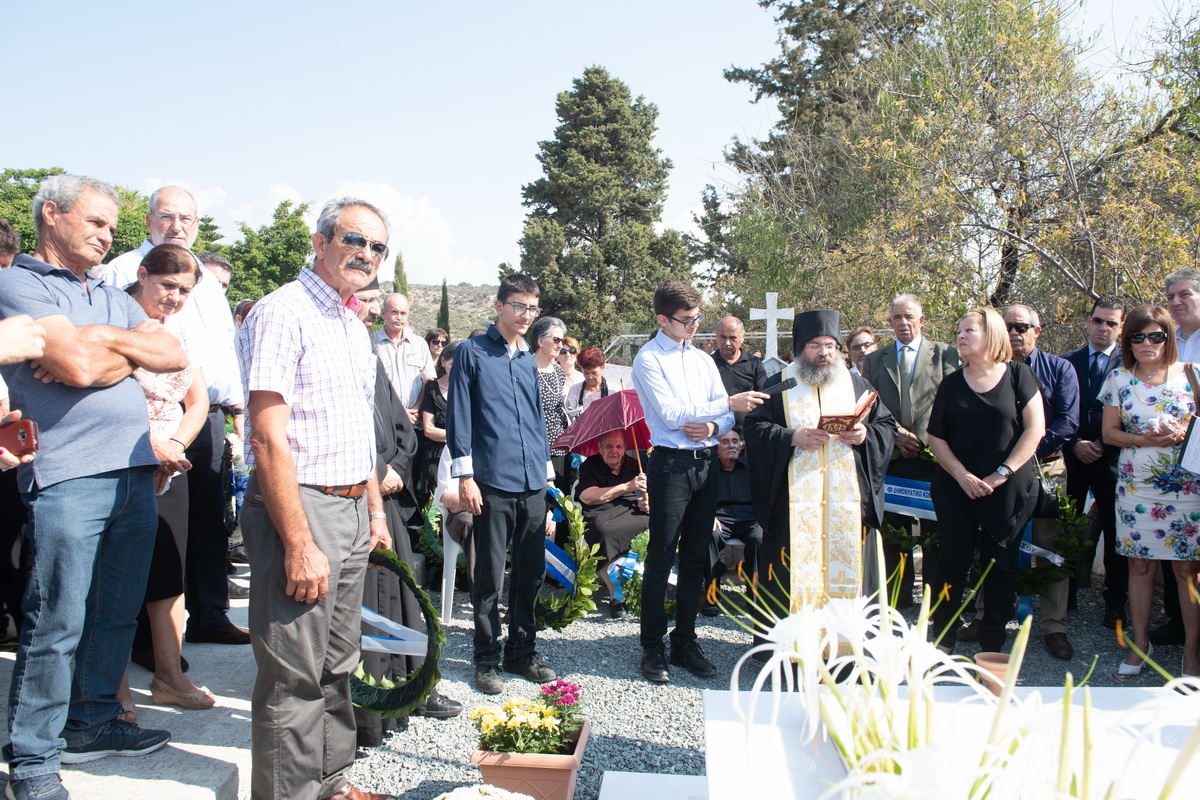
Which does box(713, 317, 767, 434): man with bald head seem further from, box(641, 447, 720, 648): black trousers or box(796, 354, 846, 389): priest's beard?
box(641, 447, 720, 648): black trousers

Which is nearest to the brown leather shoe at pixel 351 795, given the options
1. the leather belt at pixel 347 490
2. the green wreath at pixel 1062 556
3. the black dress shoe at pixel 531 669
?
the leather belt at pixel 347 490

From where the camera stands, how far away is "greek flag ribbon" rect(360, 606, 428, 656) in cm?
362

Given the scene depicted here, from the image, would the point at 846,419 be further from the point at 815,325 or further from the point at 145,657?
the point at 145,657

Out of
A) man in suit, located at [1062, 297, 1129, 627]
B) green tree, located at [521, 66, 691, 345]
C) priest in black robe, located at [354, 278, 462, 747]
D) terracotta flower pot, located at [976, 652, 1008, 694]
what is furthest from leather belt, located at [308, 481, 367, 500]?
green tree, located at [521, 66, 691, 345]

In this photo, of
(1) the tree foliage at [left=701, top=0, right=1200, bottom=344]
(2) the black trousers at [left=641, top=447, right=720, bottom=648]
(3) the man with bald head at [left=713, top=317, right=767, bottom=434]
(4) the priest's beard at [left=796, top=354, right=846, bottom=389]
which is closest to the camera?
(2) the black trousers at [left=641, top=447, right=720, bottom=648]

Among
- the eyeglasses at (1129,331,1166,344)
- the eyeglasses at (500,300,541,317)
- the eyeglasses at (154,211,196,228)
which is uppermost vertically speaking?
the eyeglasses at (154,211,196,228)

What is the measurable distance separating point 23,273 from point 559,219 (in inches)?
1452

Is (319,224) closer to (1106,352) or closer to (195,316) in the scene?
(195,316)

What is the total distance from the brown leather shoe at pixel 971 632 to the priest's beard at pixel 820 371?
200 centimetres

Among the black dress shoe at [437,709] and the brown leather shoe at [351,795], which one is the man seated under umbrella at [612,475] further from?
the brown leather shoe at [351,795]

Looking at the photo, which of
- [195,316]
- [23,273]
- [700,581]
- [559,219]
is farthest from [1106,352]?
[559,219]

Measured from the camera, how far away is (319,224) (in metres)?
2.86

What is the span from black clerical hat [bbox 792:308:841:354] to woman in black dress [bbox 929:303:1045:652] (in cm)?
79

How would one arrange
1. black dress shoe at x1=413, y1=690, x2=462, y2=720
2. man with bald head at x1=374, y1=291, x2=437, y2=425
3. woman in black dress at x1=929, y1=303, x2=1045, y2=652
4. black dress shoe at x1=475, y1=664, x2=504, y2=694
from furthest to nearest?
man with bald head at x1=374, y1=291, x2=437, y2=425
woman in black dress at x1=929, y1=303, x2=1045, y2=652
black dress shoe at x1=475, y1=664, x2=504, y2=694
black dress shoe at x1=413, y1=690, x2=462, y2=720
